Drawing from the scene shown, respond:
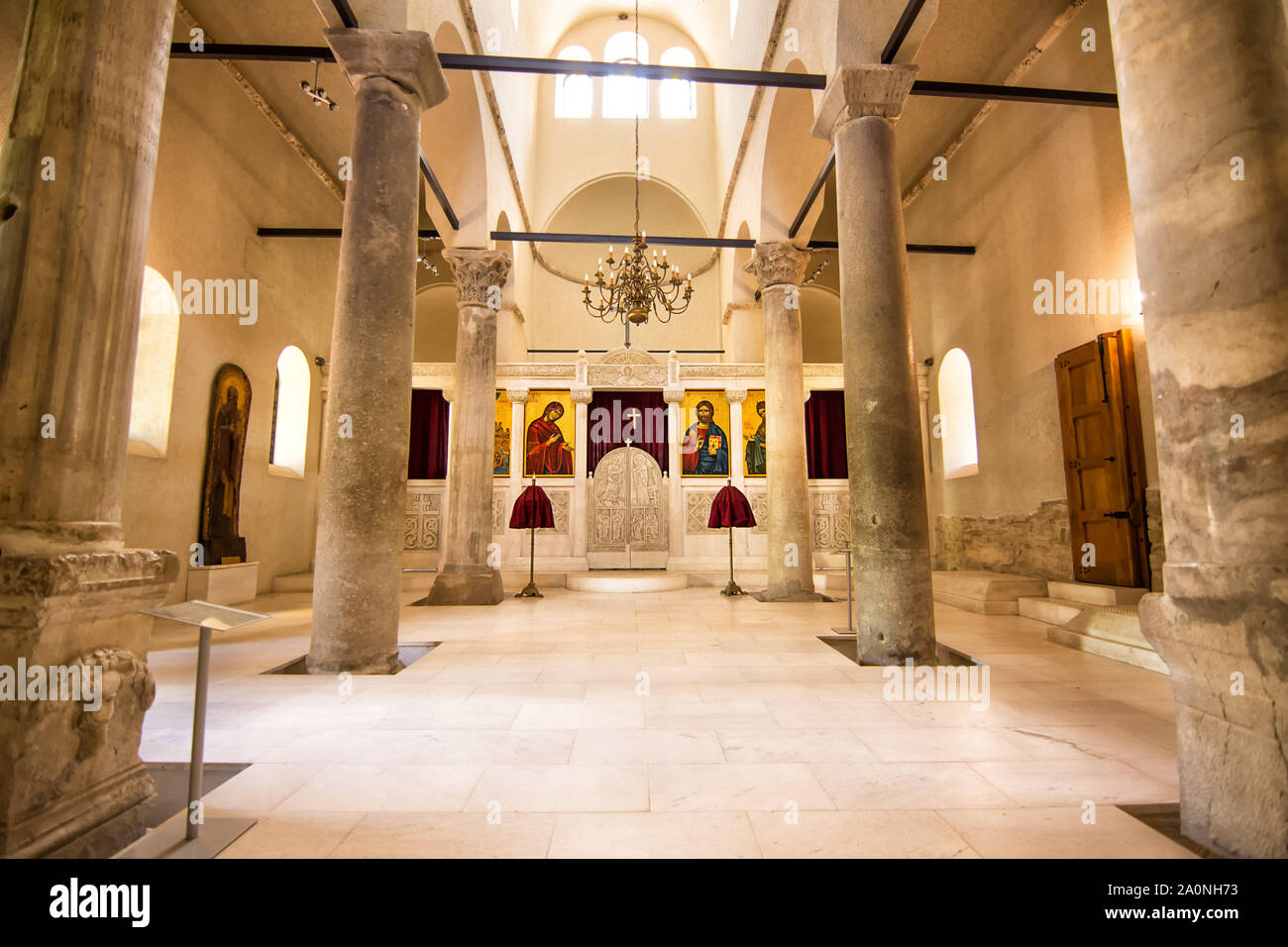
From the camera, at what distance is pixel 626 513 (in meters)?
11.9

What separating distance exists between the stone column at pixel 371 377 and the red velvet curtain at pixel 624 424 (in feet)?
24.1

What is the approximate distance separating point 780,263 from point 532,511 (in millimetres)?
5382

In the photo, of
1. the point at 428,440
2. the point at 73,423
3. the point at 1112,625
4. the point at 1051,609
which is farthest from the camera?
the point at 428,440

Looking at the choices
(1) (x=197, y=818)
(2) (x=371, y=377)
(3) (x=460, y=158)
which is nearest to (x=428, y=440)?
(3) (x=460, y=158)

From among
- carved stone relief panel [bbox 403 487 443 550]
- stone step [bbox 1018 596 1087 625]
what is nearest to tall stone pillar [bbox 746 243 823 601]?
stone step [bbox 1018 596 1087 625]

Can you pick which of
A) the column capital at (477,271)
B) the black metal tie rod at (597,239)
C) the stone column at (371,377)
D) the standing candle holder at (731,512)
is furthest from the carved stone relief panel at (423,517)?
the stone column at (371,377)

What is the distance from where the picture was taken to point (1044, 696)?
3736mm

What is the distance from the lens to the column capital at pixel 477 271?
9.19 m

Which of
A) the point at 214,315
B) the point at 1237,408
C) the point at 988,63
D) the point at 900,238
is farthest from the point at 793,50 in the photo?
the point at 214,315

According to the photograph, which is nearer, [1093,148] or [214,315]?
[1093,148]

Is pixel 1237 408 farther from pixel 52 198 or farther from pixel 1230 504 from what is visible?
pixel 52 198

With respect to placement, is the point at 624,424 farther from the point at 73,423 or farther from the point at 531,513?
the point at 73,423

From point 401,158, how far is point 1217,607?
5.63m

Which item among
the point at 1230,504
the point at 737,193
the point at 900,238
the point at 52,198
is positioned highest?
the point at 737,193
